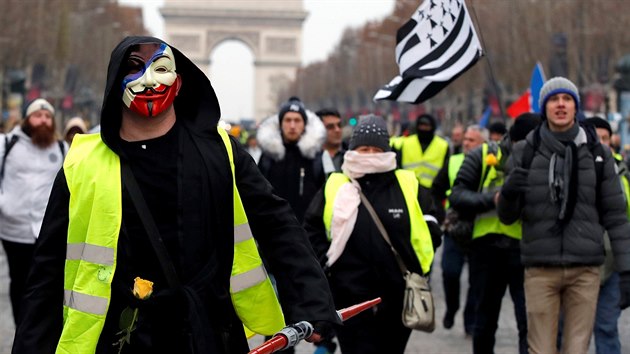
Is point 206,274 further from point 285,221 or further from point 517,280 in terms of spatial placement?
point 517,280

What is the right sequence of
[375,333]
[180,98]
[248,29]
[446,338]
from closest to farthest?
1. [180,98]
2. [375,333]
3. [446,338]
4. [248,29]

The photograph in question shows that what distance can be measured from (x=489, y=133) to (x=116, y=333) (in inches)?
320

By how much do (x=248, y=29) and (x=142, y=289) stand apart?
10669 cm

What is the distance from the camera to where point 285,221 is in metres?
4.40

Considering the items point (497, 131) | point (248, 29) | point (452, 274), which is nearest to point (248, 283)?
point (452, 274)

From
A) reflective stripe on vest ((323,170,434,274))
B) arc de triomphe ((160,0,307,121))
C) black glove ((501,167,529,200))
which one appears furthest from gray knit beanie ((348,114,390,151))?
arc de triomphe ((160,0,307,121))

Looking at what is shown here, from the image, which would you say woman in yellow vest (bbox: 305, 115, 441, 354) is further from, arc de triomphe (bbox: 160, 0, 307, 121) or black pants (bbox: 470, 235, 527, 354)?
arc de triomphe (bbox: 160, 0, 307, 121)

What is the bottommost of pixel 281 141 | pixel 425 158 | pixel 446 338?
pixel 446 338

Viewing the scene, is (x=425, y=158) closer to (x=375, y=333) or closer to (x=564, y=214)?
(x=564, y=214)

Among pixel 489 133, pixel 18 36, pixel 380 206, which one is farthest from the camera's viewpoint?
pixel 18 36

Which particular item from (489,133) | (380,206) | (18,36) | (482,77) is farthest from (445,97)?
(380,206)

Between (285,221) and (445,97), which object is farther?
(445,97)

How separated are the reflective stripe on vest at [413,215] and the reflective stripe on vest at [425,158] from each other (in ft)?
17.0

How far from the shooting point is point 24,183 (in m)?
9.36
